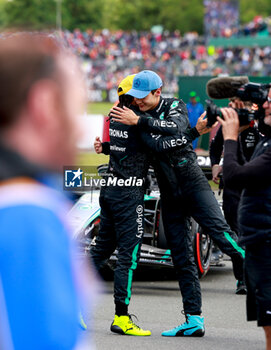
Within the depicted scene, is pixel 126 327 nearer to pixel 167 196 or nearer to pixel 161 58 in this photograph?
→ pixel 167 196

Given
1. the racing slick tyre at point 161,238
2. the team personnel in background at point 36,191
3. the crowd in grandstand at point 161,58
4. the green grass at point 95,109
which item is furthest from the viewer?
the crowd in grandstand at point 161,58

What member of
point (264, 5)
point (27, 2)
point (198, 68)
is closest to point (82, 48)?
point (198, 68)

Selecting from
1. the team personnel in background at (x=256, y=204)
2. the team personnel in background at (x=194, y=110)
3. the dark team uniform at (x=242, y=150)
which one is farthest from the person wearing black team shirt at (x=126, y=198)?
the team personnel in background at (x=194, y=110)

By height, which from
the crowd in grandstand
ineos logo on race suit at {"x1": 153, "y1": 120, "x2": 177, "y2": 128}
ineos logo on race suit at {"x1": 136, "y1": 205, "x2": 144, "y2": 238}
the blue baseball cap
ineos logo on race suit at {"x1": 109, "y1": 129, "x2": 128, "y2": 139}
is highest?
the blue baseball cap

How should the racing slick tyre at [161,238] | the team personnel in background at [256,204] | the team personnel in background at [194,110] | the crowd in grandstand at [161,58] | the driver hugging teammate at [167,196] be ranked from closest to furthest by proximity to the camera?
the team personnel in background at [256,204]
the driver hugging teammate at [167,196]
the racing slick tyre at [161,238]
the team personnel in background at [194,110]
the crowd in grandstand at [161,58]

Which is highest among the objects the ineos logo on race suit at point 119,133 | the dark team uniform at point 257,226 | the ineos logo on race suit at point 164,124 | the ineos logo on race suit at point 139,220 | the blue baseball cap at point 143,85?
the blue baseball cap at point 143,85

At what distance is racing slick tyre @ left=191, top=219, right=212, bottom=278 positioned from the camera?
8.02 metres

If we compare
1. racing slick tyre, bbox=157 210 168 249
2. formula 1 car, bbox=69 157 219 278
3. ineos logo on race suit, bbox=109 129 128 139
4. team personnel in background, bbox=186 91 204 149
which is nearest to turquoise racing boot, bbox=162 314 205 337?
ineos logo on race suit, bbox=109 129 128 139

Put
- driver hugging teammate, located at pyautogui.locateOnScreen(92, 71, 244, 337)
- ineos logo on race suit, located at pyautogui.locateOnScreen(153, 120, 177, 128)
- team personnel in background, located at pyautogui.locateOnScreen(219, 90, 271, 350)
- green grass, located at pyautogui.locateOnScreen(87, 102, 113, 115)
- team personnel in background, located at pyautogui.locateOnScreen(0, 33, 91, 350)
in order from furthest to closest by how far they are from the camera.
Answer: driver hugging teammate, located at pyautogui.locateOnScreen(92, 71, 244, 337)
ineos logo on race suit, located at pyautogui.locateOnScreen(153, 120, 177, 128)
team personnel in background, located at pyautogui.locateOnScreen(219, 90, 271, 350)
green grass, located at pyautogui.locateOnScreen(87, 102, 113, 115)
team personnel in background, located at pyautogui.locateOnScreen(0, 33, 91, 350)

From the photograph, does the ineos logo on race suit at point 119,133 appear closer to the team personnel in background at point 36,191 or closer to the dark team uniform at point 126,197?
the dark team uniform at point 126,197

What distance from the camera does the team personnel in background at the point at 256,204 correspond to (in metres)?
4.32

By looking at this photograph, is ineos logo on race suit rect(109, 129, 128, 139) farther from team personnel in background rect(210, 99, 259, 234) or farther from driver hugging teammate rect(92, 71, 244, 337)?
team personnel in background rect(210, 99, 259, 234)

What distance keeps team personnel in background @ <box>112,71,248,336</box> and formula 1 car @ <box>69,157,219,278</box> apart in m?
1.70

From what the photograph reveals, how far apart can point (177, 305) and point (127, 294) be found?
1379 millimetres
